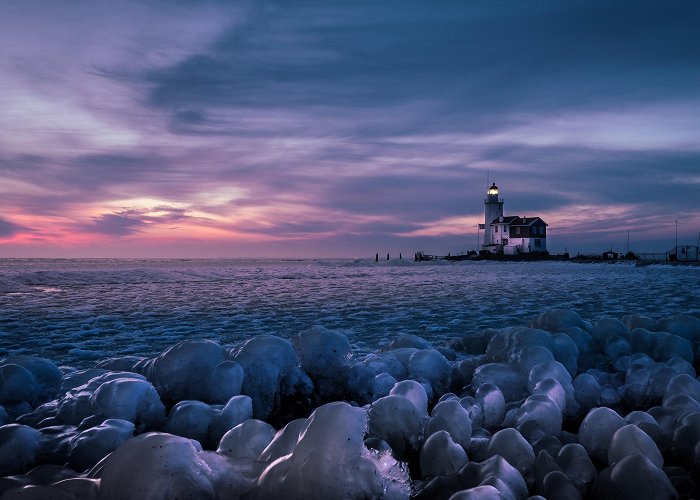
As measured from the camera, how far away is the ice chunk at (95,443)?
2.34m

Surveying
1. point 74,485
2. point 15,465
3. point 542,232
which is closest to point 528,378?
point 74,485

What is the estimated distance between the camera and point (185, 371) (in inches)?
131

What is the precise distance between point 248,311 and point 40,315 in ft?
11.4

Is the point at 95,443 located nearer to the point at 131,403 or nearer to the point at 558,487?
the point at 131,403

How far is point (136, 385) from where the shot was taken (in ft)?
9.44

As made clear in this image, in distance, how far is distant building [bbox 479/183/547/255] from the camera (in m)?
78.4

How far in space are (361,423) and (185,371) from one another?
2021mm

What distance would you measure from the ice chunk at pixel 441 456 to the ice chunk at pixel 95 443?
4.75 feet

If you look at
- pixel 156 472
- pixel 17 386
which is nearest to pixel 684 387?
pixel 156 472

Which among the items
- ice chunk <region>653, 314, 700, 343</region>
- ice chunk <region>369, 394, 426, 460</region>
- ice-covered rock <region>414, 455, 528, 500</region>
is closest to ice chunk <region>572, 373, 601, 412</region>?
ice chunk <region>369, 394, 426, 460</region>

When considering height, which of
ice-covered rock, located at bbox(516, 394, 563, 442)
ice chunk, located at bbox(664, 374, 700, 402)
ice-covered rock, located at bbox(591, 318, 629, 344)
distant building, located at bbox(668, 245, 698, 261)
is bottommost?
ice-covered rock, located at bbox(516, 394, 563, 442)

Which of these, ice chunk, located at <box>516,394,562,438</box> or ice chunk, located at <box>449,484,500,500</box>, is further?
ice chunk, located at <box>516,394,562,438</box>

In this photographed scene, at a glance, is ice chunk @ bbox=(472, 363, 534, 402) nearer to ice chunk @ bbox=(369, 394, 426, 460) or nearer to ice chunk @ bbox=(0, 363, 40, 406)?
ice chunk @ bbox=(369, 394, 426, 460)

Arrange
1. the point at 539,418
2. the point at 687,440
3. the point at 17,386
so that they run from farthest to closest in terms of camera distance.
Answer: the point at 17,386
the point at 539,418
the point at 687,440
